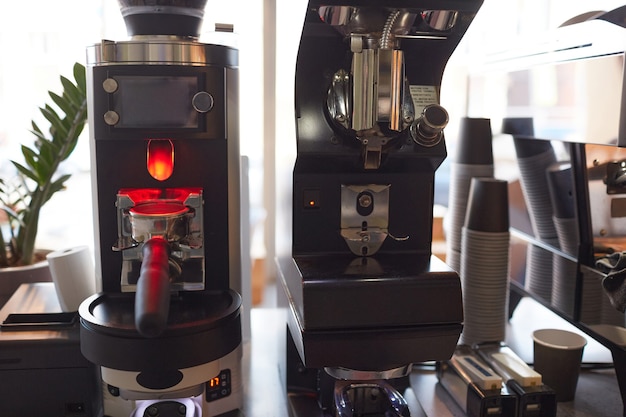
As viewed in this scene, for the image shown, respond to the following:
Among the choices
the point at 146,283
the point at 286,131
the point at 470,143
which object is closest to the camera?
the point at 146,283

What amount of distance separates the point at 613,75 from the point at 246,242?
720mm

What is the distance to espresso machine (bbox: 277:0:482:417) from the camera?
0.85 m

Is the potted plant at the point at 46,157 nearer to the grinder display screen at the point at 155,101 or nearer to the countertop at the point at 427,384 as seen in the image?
the grinder display screen at the point at 155,101

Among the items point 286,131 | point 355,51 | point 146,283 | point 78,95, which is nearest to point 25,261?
point 78,95

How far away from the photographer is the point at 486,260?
1.19 metres

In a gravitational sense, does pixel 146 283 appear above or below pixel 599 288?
above

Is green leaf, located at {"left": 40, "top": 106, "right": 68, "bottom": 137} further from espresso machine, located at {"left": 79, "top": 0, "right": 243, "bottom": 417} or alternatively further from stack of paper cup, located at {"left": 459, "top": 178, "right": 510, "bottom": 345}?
stack of paper cup, located at {"left": 459, "top": 178, "right": 510, "bottom": 345}

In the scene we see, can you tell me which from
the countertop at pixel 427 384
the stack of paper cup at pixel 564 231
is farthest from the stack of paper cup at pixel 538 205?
the countertop at pixel 427 384

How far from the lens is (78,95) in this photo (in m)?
1.35

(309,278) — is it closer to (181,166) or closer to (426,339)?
(426,339)

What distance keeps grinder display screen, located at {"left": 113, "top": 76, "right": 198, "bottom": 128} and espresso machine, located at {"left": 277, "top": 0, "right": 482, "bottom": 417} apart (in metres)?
0.18

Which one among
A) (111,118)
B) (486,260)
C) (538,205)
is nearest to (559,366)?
(486,260)

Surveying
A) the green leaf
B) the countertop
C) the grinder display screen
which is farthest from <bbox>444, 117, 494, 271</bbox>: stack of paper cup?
the green leaf

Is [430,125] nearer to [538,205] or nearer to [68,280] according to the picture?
[538,205]
